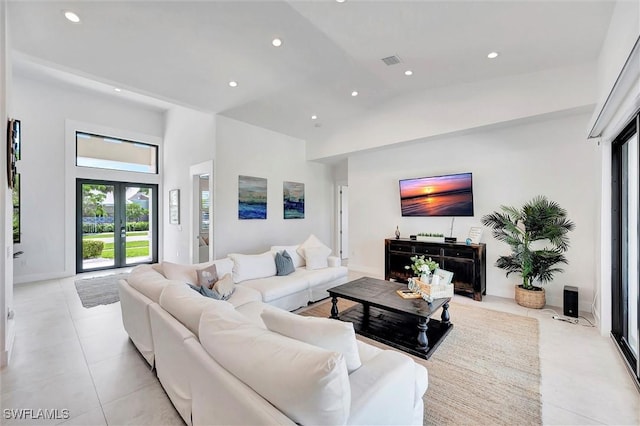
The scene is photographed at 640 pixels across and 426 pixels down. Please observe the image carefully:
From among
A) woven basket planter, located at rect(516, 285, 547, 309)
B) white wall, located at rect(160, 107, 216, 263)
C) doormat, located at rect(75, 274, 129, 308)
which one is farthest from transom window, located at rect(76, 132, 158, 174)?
woven basket planter, located at rect(516, 285, 547, 309)

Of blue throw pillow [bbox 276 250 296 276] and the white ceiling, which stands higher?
the white ceiling

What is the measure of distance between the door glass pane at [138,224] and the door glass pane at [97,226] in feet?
1.08

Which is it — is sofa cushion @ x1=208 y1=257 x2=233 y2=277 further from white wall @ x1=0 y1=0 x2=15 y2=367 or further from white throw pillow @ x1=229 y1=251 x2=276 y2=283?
white wall @ x1=0 y1=0 x2=15 y2=367

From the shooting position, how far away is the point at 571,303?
141 inches

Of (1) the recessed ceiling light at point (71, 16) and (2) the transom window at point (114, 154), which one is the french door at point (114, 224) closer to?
(2) the transom window at point (114, 154)

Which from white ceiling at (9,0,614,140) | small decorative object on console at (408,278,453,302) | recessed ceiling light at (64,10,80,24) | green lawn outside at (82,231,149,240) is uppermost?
white ceiling at (9,0,614,140)

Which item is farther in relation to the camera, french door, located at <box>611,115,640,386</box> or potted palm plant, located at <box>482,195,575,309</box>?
potted palm plant, located at <box>482,195,575,309</box>

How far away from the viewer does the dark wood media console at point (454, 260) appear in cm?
435

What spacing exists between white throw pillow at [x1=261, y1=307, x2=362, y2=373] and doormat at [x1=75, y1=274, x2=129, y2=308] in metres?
3.76

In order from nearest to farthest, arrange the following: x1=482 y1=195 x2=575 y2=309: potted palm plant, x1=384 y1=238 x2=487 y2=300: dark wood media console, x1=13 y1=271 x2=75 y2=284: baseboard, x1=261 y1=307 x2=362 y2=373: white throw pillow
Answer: x1=261 y1=307 x2=362 y2=373: white throw pillow < x1=482 y1=195 x2=575 y2=309: potted palm plant < x1=384 y1=238 x2=487 y2=300: dark wood media console < x1=13 y1=271 x2=75 y2=284: baseboard

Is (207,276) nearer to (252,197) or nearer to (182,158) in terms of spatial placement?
(252,197)

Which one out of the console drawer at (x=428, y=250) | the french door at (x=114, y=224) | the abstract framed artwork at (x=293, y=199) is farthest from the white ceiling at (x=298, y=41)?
the french door at (x=114, y=224)

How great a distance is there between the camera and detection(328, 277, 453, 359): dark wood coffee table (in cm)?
267

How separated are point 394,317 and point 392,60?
331 cm
